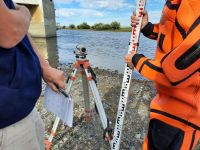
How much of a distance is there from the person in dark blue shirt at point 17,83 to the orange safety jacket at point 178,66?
97 cm

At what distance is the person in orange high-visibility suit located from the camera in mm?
1602

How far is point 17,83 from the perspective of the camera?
131 cm

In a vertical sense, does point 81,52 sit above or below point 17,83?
below

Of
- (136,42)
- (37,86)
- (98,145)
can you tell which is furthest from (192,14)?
(98,145)

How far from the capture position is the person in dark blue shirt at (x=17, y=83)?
1.19 meters

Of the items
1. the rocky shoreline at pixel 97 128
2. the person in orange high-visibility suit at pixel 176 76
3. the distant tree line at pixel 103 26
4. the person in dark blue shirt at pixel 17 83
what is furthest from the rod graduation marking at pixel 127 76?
the distant tree line at pixel 103 26

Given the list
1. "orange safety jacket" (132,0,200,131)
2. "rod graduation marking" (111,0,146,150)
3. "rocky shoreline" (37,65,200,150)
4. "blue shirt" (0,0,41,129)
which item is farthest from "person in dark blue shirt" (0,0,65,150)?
"rocky shoreline" (37,65,200,150)

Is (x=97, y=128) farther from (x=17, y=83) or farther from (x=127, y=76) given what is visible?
(x=17, y=83)

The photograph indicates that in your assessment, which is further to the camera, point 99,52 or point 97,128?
point 99,52

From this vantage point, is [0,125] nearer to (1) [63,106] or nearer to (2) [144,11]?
(1) [63,106]

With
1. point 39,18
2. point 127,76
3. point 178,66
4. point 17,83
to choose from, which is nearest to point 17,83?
point 17,83

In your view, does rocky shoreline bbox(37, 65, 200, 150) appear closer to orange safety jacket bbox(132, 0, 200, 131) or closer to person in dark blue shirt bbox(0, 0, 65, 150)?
orange safety jacket bbox(132, 0, 200, 131)

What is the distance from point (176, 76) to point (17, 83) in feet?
3.72

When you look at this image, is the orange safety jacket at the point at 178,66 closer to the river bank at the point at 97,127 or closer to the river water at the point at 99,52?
the river bank at the point at 97,127
